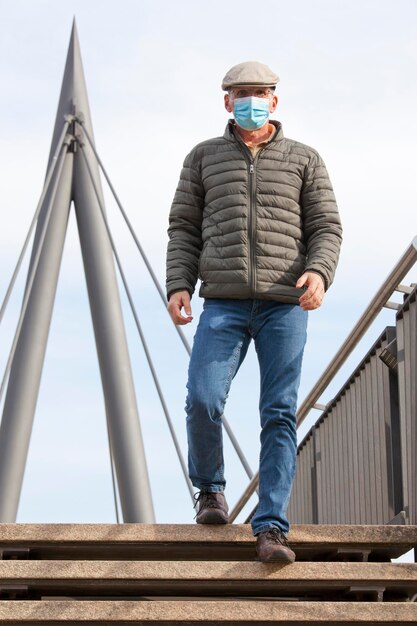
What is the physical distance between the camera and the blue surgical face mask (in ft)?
18.5

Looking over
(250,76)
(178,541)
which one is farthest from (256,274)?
(178,541)

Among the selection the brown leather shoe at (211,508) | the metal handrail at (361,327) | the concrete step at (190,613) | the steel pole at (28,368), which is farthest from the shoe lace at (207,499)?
the steel pole at (28,368)

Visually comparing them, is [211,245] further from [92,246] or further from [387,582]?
[92,246]

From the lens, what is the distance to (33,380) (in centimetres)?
1354

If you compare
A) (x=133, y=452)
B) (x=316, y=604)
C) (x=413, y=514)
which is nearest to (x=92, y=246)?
(x=133, y=452)

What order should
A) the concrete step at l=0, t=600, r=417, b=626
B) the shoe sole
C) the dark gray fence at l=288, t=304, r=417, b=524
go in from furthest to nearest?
the dark gray fence at l=288, t=304, r=417, b=524, the shoe sole, the concrete step at l=0, t=600, r=417, b=626

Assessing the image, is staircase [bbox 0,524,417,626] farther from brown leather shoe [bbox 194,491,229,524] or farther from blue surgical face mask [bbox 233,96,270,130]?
blue surgical face mask [bbox 233,96,270,130]

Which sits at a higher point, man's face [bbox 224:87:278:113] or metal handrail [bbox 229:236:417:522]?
man's face [bbox 224:87:278:113]

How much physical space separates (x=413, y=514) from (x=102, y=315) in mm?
8243

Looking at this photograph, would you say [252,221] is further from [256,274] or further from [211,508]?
[211,508]

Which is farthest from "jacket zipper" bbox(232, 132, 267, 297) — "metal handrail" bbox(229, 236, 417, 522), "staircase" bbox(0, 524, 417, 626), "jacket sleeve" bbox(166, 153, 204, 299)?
"staircase" bbox(0, 524, 417, 626)

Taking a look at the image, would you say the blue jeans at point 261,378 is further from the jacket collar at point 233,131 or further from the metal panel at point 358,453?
the metal panel at point 358,453

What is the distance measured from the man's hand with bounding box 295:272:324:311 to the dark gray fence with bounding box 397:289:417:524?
0.82 meters

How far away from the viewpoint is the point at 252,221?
18.4ft
